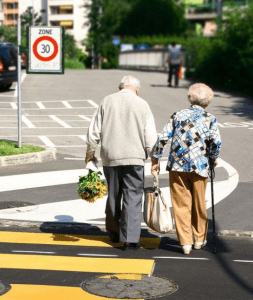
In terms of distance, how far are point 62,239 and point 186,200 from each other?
1.40 m

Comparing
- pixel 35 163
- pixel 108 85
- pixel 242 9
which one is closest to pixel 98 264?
pixel 35 163

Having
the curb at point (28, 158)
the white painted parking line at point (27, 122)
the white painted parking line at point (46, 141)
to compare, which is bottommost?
the white painted parking line at point (27, 122)

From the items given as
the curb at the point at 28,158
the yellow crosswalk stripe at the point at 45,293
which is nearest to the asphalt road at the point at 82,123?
the curb at the point at 28,158

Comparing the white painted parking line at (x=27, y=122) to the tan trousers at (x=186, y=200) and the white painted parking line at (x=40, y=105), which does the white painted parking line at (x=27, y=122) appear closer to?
the white painted parking line at (x=40, y=105)

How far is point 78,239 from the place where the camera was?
278 inches

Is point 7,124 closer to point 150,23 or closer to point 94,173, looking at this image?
point 94,173

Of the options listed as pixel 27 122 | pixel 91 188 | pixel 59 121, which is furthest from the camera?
pixel 59 121

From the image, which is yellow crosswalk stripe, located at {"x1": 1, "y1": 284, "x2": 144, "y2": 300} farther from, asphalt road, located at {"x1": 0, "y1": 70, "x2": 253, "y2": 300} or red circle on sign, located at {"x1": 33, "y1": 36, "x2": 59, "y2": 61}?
red circle on sign, located at {"x1": 33, "y1": 36, "x2": 59, "y2": 61}

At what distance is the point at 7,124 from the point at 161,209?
Result: 11.4 metres

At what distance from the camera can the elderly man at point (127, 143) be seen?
6625 millimetres

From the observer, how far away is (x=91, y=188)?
6.86m

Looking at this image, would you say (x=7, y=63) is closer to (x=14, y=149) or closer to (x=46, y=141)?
(x=46, y=141)

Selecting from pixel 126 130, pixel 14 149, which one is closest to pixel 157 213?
pixel 126 130

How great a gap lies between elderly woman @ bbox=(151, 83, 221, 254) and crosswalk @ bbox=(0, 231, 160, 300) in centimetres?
49
